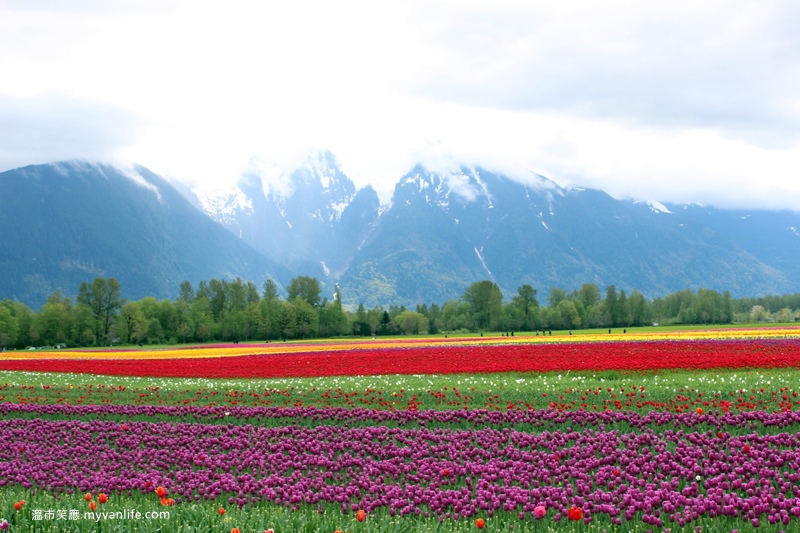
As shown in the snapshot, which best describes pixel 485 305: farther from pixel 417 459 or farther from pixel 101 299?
pixel 417 459

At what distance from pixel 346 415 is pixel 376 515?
6.83 meters

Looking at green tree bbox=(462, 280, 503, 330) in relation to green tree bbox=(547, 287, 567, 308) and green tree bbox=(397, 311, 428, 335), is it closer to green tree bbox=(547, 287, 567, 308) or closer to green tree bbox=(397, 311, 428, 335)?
green tree bbox=(397, 311, 428, 335)

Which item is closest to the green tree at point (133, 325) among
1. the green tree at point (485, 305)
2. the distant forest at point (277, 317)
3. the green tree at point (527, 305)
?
the distant forest at point (277, 317)

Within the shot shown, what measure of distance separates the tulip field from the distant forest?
316ft

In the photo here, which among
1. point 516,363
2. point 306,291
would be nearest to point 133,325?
point 306,291

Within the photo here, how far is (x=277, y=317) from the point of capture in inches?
4796

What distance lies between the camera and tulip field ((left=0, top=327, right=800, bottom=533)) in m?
9.24

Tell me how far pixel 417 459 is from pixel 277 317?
11114 centimetres

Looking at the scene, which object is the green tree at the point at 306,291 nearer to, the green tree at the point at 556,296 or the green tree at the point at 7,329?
the green tree at the point at 7,329

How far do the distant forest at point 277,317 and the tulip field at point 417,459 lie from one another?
9618 cm

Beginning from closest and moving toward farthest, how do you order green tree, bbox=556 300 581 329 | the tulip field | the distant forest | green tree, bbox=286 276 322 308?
the tulip field
the distant forest
green tree, bbox=556 300 581 329
green tree, bbox=286 276 322 308

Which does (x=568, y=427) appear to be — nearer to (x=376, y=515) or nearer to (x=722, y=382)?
(x=376, y=515)

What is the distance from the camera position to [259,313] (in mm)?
119938

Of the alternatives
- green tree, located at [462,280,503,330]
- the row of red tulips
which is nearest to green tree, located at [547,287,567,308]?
green tree, located at [462,280,503,330]
